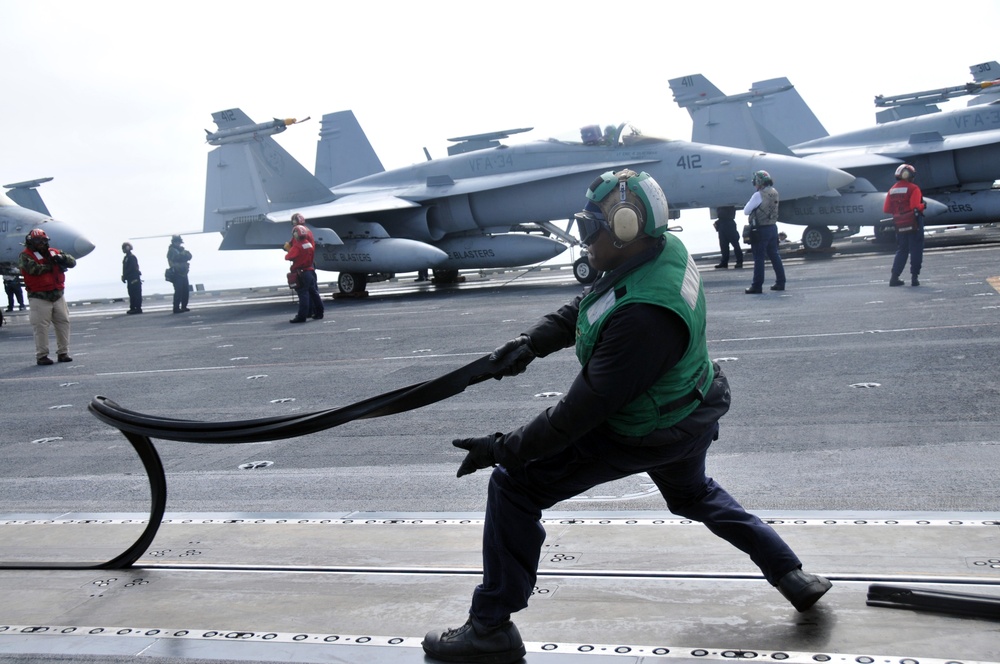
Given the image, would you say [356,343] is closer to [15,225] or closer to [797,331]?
[797,331]

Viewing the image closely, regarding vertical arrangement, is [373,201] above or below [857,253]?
above

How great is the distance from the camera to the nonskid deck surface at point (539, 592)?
11.3 ft

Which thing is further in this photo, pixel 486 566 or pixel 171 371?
pixel 171 371

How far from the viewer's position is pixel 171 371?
13.4 meters

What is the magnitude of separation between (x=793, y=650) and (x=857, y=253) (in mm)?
23067

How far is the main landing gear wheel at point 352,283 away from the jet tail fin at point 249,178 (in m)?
2.90

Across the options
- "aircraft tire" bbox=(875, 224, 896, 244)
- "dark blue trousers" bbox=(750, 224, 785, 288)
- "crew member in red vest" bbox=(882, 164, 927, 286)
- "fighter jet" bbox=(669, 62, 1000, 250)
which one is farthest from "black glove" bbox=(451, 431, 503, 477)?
"aircraft tire" bbox=(875, 224, 896, 244)

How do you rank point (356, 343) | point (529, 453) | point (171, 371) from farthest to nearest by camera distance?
1. point (356, 343)
2. point (171, 371)
3. point (529, 453)

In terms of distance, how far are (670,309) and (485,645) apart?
1.35 meters

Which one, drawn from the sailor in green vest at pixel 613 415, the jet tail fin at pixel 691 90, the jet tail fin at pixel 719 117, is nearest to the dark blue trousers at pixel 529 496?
the sailor in green vest at pixel 613 415

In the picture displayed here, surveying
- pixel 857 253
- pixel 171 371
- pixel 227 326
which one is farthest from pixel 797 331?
pixel 857 253

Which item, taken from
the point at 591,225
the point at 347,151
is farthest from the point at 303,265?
the point at 347,151

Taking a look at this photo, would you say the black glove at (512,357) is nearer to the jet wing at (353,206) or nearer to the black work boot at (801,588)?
the black work boot at (801,588)

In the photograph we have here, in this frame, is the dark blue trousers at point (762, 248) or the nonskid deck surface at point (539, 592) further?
the dark blue trousers at point (762, 248)
